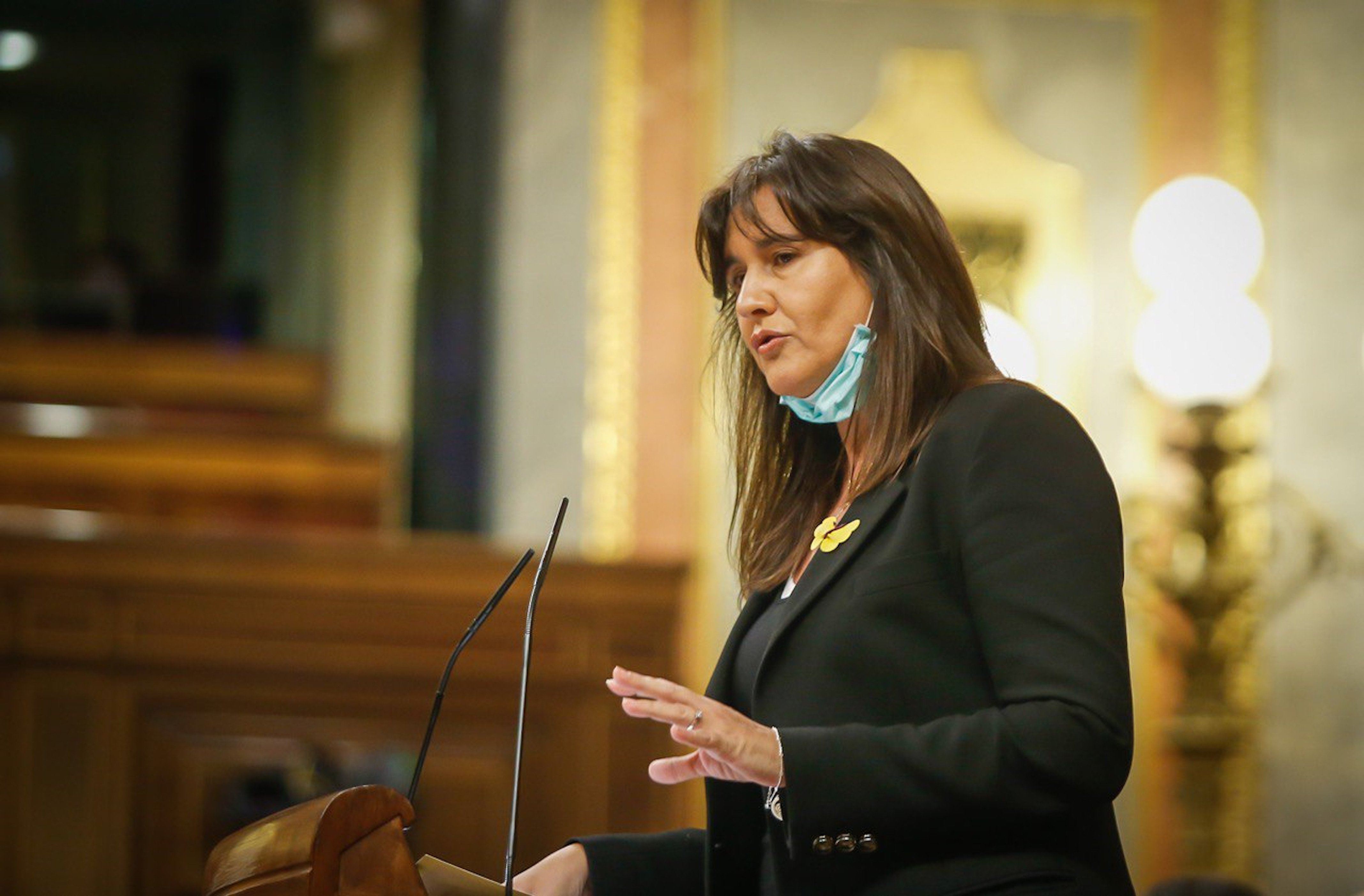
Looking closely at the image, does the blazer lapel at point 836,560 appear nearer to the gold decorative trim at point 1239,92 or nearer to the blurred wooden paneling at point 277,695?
the blurred wooden paneling at point 277,695

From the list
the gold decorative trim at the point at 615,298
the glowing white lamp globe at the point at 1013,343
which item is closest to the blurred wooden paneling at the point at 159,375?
the gold decorative trim at the point at 615,298

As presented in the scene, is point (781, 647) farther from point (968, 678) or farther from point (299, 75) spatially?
point (299, 75)

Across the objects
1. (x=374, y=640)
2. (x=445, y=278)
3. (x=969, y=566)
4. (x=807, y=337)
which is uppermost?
(x=445, y=278)

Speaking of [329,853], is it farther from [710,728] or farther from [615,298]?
[615,298]

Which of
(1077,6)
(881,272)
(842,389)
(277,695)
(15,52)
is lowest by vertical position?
(277,695)

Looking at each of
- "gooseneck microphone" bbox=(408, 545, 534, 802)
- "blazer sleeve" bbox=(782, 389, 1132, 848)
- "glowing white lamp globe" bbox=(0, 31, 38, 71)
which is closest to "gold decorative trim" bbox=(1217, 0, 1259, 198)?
"blazer sleeve" bbox=(782, 389, 1132, 848)

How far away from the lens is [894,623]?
1.51 m

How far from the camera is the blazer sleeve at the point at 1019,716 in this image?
55.2 inches

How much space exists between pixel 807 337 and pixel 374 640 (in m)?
2.95

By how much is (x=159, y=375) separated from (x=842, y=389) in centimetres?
558

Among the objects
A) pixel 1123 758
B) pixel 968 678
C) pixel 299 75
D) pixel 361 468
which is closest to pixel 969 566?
pixel 968 678

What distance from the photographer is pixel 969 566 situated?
1.47 metres

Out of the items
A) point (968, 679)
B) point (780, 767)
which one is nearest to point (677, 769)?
point (780, 767)

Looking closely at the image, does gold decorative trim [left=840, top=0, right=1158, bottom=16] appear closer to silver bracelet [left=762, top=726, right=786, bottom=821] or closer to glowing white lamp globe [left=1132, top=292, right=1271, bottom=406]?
glowing white lamp globe [left=1132, top=292, right=1271, bottom=406]
